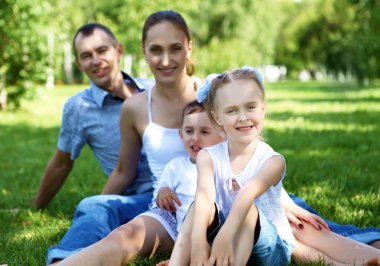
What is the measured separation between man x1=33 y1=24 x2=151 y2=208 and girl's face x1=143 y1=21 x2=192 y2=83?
2.33 ft

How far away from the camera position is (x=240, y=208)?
2713 mm

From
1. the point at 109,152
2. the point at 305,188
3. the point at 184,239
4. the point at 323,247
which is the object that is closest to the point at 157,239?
the point at 184,239

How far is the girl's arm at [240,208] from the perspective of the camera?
8.73 feet

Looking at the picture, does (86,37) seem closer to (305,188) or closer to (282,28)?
(305,188)

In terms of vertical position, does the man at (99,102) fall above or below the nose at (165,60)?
below

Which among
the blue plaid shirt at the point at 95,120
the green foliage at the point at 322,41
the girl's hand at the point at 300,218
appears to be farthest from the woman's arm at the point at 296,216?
the green foliage at the point at 322,41

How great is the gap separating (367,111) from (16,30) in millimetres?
7805

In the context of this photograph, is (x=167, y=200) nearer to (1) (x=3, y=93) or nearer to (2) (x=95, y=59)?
(2) (x=95, y=59)

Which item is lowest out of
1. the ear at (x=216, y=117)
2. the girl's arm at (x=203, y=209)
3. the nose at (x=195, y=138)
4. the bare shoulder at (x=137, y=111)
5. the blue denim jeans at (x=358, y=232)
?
the blue denim jeans at (x=358, y=232)

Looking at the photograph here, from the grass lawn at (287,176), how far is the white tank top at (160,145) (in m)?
0.78

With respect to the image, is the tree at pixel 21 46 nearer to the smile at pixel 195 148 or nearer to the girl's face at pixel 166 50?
the girl's face at pixel 166 50

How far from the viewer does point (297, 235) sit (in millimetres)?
3299

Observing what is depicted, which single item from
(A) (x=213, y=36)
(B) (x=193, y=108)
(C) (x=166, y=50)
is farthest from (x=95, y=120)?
(A) (x=213, y=36)

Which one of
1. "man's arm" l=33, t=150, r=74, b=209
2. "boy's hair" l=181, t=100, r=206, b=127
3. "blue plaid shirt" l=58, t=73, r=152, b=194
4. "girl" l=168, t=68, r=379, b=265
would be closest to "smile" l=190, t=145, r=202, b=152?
"boy's hair" l=181, t=100, r=206, b=127
